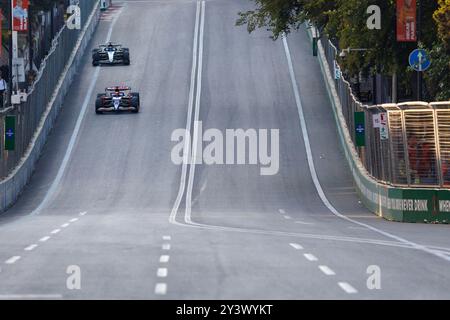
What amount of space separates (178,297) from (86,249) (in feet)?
26.7

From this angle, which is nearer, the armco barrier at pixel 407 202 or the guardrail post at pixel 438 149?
the guardrail post at pixel 438 149

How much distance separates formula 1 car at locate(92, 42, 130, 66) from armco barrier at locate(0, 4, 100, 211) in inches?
46.2

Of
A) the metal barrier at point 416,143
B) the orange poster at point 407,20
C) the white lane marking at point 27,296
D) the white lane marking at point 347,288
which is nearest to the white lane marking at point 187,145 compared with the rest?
the metal barrier at point 416,143

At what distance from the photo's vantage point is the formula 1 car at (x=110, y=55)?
240 ft

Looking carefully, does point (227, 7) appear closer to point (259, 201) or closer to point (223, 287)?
point (259, 201)

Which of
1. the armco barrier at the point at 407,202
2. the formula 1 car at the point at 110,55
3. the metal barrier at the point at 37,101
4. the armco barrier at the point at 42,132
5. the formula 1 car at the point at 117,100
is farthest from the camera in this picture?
the formula 1 car at the point at 110,55

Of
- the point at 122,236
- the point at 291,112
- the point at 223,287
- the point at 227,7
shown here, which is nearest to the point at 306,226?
the point at 122,236

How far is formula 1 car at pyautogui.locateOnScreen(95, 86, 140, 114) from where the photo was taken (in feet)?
202

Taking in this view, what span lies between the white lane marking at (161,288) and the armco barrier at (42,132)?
2561cm


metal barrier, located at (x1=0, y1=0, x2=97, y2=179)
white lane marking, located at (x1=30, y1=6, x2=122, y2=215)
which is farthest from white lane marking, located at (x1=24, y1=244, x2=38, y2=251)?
metal barrier, located at (x1=0, y1=0, x2=97, y2=179)

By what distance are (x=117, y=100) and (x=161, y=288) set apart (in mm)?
46211

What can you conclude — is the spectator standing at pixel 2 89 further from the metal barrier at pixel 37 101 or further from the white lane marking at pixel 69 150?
the white lane marking at pixel 69 150

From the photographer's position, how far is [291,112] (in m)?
60.8

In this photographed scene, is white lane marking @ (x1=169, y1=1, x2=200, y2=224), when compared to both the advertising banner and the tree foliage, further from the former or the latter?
the advertising banner
